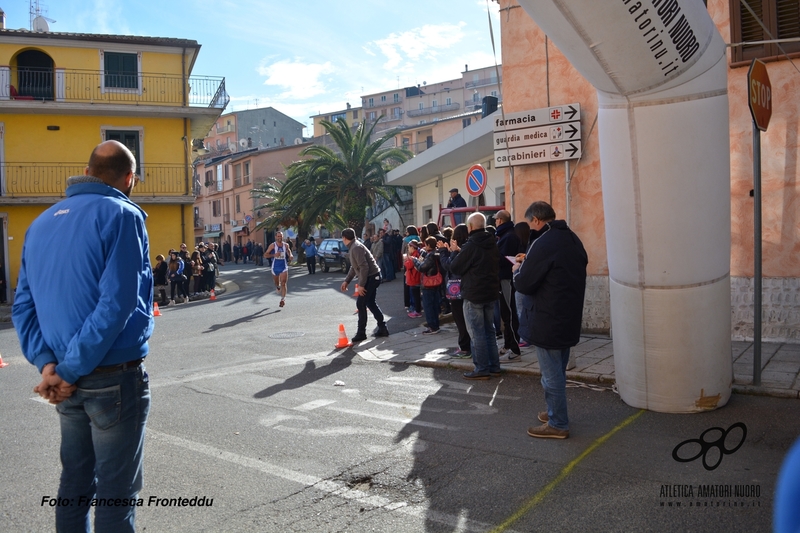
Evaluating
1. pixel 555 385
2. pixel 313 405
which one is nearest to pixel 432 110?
pixel 313 405

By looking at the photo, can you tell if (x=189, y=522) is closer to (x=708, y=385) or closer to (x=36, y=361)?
(x=36, y=361)

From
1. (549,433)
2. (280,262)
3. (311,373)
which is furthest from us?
(280,262)

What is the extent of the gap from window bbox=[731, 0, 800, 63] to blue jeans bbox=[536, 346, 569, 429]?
6.42 metres

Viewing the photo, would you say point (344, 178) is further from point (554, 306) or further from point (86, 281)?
point (86, 281)

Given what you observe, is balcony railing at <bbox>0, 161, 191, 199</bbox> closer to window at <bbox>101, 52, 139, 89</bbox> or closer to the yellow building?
the yellow building

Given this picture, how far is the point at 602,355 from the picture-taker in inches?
344

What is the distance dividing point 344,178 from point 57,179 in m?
13.2

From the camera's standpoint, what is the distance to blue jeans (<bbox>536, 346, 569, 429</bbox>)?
5.59m

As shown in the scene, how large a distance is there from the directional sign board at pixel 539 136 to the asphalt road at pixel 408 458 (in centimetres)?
431

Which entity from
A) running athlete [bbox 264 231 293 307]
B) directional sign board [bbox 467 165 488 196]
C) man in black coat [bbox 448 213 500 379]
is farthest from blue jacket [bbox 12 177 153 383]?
running athlete [bbox 264 231 293 307]

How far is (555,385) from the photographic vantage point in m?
5.60

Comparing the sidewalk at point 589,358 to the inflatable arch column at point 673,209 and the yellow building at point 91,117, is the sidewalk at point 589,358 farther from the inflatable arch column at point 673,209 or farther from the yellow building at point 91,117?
the yellow building at point 91,117

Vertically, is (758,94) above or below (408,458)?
above

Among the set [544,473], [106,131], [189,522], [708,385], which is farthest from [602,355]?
[106,131]
